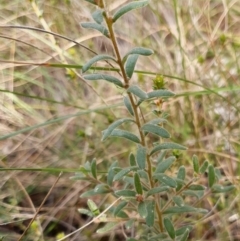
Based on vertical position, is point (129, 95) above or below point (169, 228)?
above

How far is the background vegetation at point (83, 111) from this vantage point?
160 centimetres

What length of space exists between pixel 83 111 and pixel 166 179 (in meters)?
0.45

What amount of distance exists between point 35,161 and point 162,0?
86 centimetres

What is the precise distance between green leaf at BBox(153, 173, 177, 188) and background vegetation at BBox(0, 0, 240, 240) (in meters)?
0.38

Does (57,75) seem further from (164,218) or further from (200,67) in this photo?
(164,218)

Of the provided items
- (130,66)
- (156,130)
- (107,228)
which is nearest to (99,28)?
(130,66)

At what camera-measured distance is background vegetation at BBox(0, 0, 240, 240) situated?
160 cm

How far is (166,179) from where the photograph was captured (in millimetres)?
1092

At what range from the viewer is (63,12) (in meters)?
2.03

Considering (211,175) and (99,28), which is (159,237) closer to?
(211,175)

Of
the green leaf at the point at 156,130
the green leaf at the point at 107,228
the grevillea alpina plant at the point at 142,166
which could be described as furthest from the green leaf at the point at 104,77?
the green leaf at the point at 107,228

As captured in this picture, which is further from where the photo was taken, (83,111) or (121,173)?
(83,111)

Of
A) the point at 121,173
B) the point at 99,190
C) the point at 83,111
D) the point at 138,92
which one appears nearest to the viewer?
the point at 138,92

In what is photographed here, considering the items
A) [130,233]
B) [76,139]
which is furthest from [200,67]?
[130,233]
